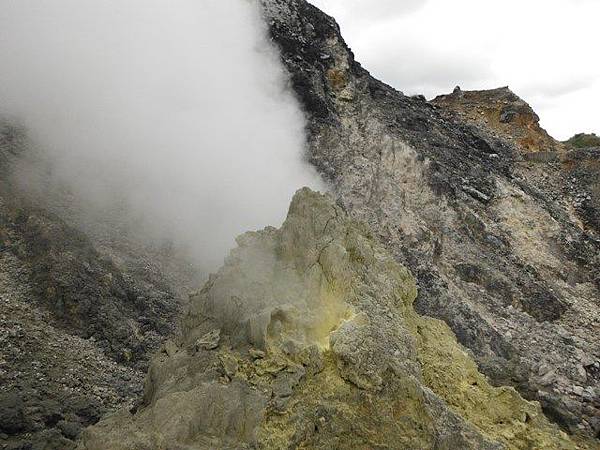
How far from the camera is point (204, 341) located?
9375 mm

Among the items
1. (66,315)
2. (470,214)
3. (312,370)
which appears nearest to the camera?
(312,370)

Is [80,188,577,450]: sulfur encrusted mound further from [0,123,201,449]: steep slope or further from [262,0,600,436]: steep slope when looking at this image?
[262,0,600,436]: steep slope

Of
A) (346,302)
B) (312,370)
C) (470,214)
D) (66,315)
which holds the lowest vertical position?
(66,315)

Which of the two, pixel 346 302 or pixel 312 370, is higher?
pixel 346 302

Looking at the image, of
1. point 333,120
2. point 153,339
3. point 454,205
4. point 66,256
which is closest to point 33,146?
point 66,256

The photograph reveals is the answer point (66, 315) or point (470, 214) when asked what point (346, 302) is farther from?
point (470, 214)

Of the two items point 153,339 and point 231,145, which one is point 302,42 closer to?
point 231,145

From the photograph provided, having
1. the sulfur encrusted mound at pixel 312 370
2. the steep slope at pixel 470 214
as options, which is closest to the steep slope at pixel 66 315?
the sulfur encrusted mound at pixel 312 370

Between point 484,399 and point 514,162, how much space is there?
22.2 m

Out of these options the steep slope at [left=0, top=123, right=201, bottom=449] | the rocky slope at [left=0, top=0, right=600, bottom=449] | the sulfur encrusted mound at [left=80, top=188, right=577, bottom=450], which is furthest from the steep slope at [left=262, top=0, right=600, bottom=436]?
the steep slope at [left=0, top=123, right=201, bottom=449]

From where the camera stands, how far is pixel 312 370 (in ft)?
27.9

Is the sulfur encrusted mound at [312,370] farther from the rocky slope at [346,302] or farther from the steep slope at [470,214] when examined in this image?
the steep slope at [470,214]

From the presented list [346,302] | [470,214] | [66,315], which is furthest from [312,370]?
[470,214]

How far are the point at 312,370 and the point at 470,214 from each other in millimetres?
17006
